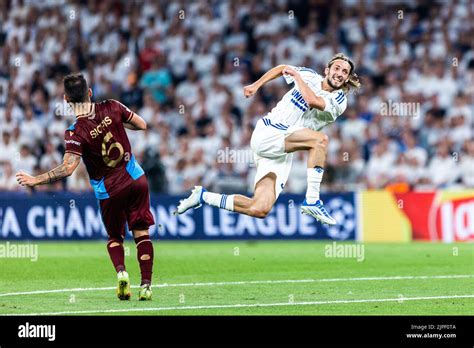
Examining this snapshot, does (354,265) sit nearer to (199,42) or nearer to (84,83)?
(84,83)

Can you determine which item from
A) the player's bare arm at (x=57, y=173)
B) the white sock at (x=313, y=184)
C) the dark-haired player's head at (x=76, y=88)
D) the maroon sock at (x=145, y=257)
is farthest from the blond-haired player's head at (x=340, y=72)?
the player's bare arm at (x=57, y=173)

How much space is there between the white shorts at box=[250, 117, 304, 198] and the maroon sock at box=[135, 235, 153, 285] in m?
2.12

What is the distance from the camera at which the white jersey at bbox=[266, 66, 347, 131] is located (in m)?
14.4

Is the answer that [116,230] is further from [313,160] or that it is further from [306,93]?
[306,93]

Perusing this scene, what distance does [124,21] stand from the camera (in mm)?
29062

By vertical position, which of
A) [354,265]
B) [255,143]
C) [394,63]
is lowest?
[354,265]

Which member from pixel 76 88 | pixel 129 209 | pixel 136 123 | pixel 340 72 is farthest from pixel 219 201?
pixel 76 88

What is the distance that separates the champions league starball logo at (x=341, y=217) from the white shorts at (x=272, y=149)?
839 centimetres

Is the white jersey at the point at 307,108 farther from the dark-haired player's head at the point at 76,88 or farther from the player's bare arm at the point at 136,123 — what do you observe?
the dark-haired player's head at the point at 76,88

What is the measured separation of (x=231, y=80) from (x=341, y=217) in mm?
5411
